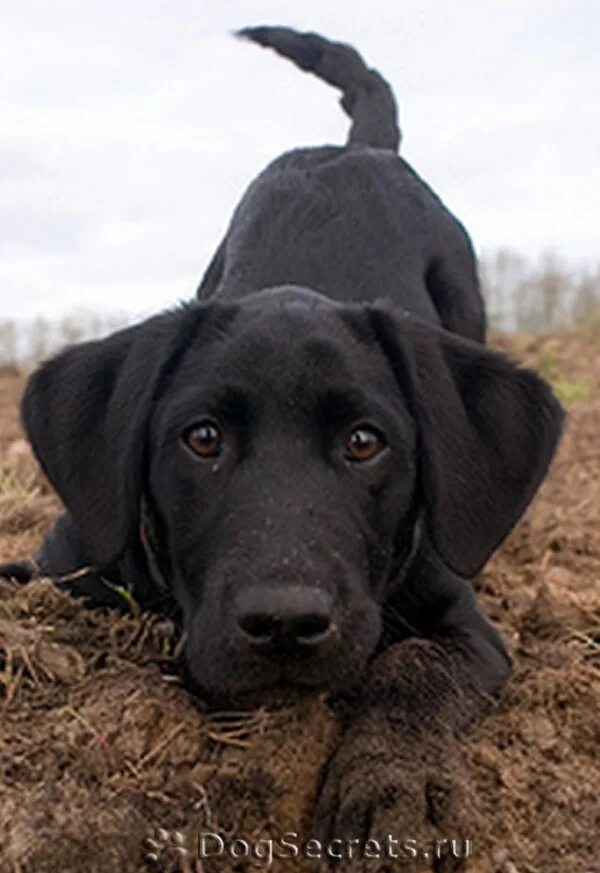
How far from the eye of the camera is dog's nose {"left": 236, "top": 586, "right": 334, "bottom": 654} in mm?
3193

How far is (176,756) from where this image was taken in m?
3.45

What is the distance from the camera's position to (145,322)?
4.32 meters

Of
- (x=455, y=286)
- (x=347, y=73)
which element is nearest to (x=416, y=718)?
(x=455, y=286)

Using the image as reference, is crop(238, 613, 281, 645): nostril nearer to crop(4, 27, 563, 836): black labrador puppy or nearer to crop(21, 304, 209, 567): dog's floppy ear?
crop(4, 27, 563, 836): black labrador puppy

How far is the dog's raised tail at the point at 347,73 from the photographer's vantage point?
7.39 m

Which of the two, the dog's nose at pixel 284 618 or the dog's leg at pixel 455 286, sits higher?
the dog's nose at pixel 284 618

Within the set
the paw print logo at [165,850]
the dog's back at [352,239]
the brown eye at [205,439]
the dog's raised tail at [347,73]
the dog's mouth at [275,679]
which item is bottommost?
the paw print logo at [165,850]

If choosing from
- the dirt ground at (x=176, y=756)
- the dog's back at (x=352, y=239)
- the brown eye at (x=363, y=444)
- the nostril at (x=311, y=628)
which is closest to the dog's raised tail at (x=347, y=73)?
the dog's back at (x=352, y=239)

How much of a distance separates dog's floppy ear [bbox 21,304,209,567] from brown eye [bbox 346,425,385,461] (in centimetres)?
55

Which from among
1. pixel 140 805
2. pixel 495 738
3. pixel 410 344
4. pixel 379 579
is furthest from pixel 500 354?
pixel 140 805

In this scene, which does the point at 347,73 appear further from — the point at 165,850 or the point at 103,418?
the point at 165,850

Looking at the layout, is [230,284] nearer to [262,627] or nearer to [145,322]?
[145,322]

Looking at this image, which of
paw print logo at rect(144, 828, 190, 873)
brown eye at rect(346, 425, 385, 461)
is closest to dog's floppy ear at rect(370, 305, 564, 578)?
brown eye at rect(346, 425, 385, 461)

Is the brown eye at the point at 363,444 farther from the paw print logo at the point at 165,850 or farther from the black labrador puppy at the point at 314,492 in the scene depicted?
the paw print logo at the point at 165,850
